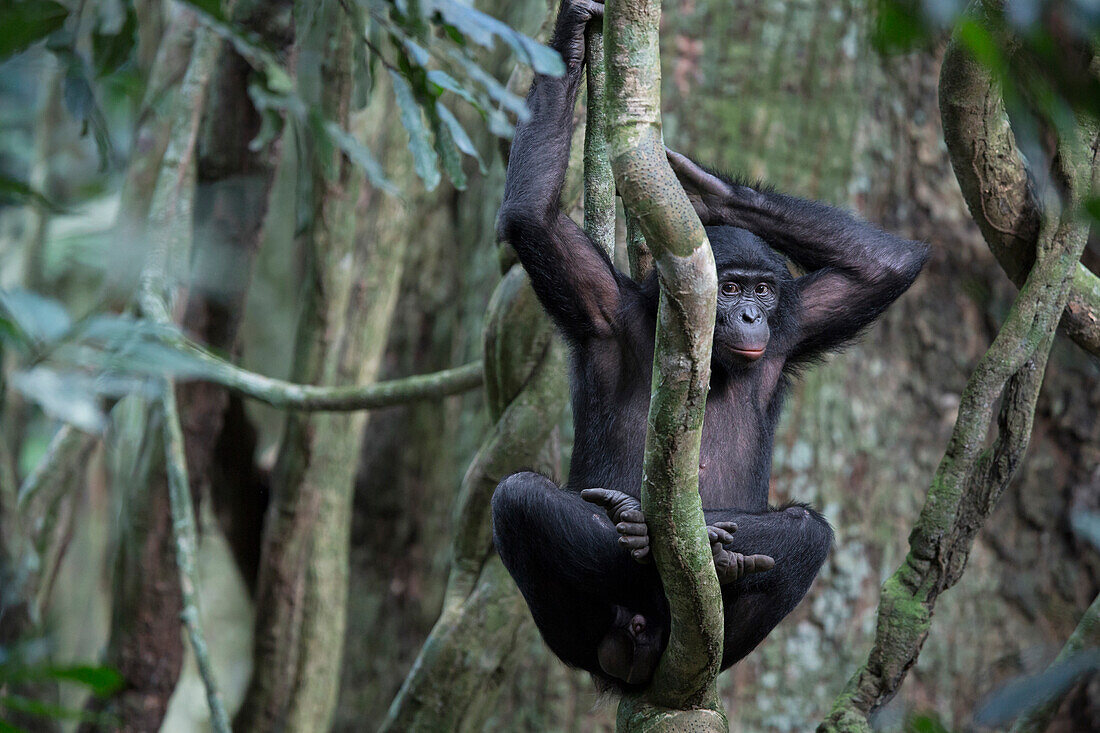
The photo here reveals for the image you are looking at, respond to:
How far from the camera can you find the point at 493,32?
2.03 m

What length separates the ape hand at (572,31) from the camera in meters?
2.55

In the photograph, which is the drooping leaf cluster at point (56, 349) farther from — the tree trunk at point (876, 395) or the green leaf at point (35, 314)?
the tree trunk at point (876, 395)

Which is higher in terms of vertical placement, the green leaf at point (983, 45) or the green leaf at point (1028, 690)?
the green leaf at point (983, 45)

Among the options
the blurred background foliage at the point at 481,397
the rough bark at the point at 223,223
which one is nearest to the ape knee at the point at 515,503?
the blurred background foliage at the point at 481,397

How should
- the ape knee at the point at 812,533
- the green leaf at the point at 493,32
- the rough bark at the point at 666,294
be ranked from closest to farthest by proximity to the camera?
the rough bark at the point at 666,294, the green leaf at the point at 493,32, the ape knee at the point at 812,533

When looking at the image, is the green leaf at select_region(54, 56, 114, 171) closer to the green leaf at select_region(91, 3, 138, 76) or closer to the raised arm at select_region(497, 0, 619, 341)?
the green leaf at select_region(91, 3, 138, 76)

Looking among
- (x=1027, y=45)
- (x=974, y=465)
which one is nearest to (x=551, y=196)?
(x=974, y=465)

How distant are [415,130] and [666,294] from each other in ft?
3.09

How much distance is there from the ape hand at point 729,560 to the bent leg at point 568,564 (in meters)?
0.24

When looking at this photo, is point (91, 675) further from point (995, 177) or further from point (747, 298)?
point (995, 177)

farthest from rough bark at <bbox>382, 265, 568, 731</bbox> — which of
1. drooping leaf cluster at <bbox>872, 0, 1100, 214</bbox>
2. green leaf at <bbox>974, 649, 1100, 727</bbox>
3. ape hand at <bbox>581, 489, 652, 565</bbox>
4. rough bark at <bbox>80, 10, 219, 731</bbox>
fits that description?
drooping leaf cluster at <bbox>872, 0, 1100, 214</bbox>

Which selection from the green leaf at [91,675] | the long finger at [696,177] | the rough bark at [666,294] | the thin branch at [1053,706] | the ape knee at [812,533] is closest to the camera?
the green leaf at [91,675]

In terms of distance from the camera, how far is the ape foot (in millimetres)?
2196

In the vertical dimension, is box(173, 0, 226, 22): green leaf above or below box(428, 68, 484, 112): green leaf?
below
